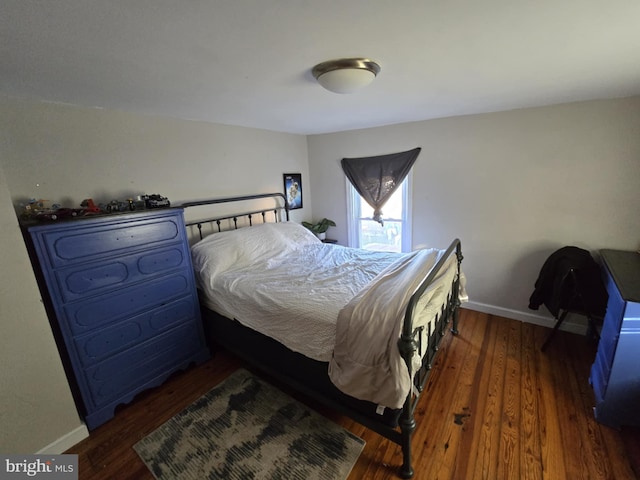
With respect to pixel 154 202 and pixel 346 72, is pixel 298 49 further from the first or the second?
pixel 154 202

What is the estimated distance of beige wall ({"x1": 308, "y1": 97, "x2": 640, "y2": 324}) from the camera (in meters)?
2.22

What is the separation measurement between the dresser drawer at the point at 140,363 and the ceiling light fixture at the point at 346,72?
A: 216cm

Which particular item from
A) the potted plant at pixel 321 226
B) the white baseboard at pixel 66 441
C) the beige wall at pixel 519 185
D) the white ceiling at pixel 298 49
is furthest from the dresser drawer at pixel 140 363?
the beige wall at pixel 519 185

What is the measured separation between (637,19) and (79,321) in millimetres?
3209

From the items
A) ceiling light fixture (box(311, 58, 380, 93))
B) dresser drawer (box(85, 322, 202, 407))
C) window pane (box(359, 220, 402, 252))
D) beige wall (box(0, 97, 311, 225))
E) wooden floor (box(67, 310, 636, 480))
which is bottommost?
wooden floor (box(67, 310, 636, 480))

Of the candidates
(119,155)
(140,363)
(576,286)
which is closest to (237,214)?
(119,155)

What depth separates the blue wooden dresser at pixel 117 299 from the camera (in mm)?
1576

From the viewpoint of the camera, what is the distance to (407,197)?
329 centimetres

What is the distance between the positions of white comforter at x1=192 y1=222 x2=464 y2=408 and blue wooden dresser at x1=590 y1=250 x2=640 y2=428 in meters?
0.94

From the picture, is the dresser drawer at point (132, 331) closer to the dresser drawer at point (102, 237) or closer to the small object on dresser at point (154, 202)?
the dresser drawer at point (102, 237)

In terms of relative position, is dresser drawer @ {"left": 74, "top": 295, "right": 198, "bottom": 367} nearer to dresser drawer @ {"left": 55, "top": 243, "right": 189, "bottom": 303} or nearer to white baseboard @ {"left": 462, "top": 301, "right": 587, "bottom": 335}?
dresser drawer @ {"left": 55, "top": 243, "right": 189, "bottom": 303}

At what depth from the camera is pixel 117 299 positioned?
1.80 m

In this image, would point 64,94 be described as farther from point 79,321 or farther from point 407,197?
point 407,197

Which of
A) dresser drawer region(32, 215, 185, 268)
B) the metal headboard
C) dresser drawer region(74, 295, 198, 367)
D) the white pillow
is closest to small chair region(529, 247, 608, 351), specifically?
the white pillow
